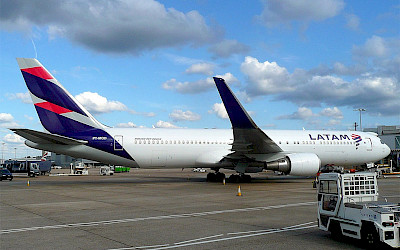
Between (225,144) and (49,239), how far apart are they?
69.3ft

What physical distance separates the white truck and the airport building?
173 ft

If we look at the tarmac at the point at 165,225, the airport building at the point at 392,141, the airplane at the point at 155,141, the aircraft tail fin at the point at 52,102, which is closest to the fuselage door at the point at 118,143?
the airplane at the point at 155,141

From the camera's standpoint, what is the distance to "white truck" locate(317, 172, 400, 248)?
7.05 metres

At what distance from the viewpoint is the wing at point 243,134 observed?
69.9 ft

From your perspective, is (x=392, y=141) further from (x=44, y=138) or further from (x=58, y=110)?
(x=44, y=138)

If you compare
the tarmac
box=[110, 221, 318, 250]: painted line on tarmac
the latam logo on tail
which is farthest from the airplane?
box=[110, 221, 318, 250]: painted line on tarmac

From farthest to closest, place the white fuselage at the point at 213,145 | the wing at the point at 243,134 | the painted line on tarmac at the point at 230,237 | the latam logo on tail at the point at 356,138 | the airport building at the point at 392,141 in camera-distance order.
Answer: the airport building at the point at 392,141 → the latam logo on tail at the point at 356,138 → the white fuselage at the point at 213,145 → the wing at the point at 243,134 → the painted line on tarmac at the point at 230,237

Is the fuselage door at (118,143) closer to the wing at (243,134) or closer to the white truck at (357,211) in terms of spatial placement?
the wing at (243,134)

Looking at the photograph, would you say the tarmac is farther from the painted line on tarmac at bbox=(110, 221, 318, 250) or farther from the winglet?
the winglet

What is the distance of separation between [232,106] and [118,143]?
360 inches

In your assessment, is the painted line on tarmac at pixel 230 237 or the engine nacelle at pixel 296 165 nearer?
the painted line on tarmac at pixel 230 237

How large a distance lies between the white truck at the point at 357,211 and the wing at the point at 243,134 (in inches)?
496

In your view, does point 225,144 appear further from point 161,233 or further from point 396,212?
point 396,212

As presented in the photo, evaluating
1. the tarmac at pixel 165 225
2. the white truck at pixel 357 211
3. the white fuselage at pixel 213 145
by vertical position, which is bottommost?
the tarmac at pixel 165 225
